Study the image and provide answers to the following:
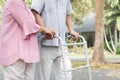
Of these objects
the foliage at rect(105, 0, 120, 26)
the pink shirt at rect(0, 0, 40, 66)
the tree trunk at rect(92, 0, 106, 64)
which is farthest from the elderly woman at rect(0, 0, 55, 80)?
the foliage at rect(105, 0, 120, 26)

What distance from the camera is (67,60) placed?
14.1 ft

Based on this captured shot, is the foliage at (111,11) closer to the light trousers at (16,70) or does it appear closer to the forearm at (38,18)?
the forearm at (38,18)

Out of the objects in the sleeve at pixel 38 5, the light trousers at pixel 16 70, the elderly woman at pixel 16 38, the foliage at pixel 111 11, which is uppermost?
the foliage at pixel 111 11

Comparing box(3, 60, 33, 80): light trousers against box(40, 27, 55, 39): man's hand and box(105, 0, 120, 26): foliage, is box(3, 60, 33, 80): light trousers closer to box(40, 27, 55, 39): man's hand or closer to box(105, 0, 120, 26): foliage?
box(40, 27, 55, 39): man's hand

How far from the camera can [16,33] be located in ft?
12.4

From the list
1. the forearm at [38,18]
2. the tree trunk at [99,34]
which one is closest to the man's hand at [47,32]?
the forearm at [38,18]

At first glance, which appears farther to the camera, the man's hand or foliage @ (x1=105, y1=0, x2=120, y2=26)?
foliage @ (x1=105, y1=0, x2=120, y2=26)

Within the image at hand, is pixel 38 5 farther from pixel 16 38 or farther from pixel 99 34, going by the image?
pixel 99 34

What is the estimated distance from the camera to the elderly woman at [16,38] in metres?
3.73

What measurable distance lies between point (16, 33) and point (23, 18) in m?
0.18

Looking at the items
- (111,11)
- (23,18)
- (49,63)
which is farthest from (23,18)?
(111,11)

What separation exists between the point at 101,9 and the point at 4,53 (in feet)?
29.1

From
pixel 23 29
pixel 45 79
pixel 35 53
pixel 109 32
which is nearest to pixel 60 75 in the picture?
pixel 45 79

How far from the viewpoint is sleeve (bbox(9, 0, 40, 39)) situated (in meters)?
3.72
